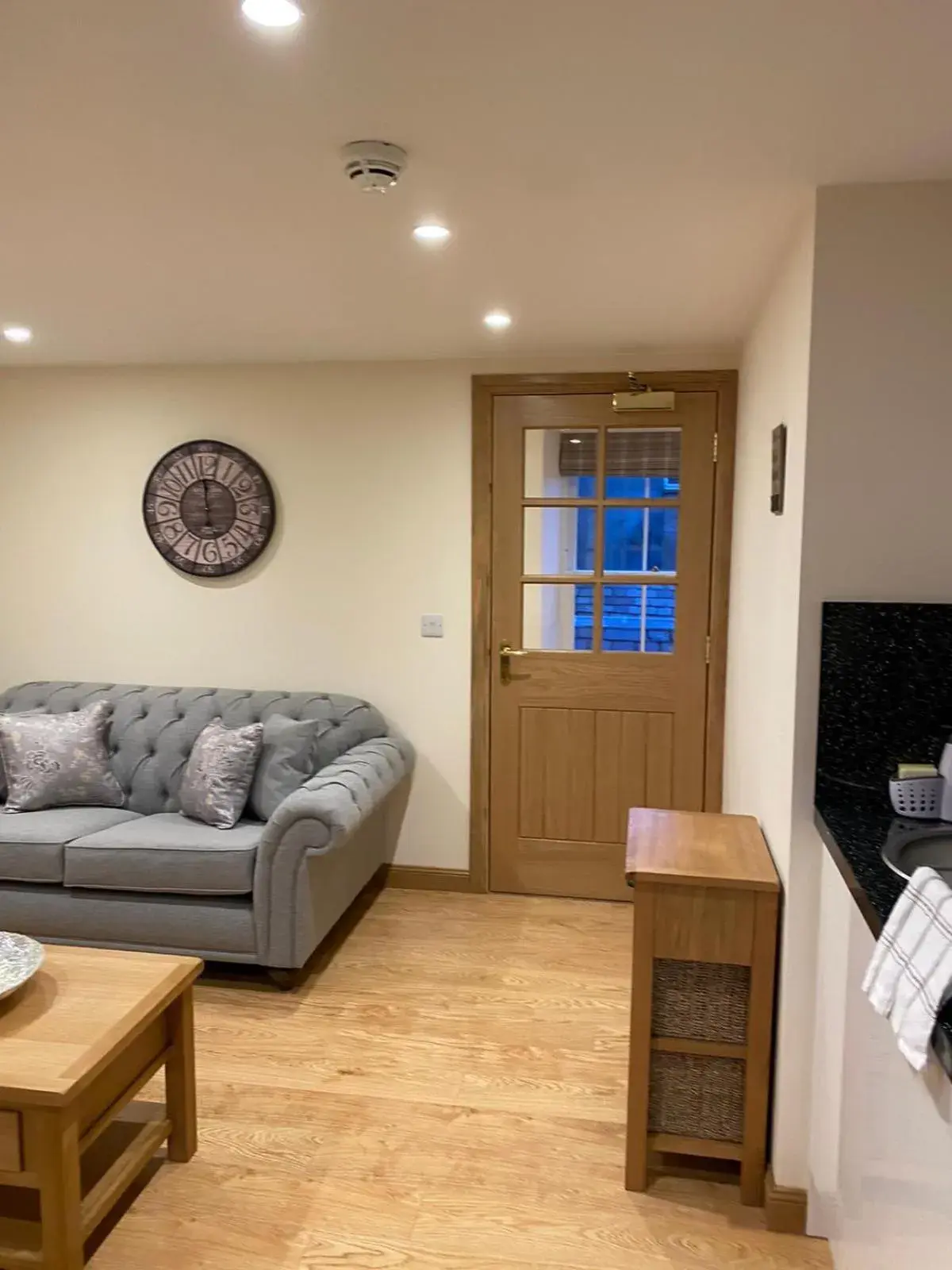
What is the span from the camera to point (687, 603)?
364 cm

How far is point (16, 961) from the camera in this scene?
6.77 ft

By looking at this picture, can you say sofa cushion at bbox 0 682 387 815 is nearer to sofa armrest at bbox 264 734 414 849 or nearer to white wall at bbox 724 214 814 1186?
sofa armrest at bbox 264 734 414 849

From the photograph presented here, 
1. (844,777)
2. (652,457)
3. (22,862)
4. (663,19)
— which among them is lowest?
(22,862)

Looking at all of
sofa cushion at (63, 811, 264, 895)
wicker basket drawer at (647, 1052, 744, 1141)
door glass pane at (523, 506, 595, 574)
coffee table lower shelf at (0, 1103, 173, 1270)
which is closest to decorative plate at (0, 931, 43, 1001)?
coffee table lower shelf at (0, 1103, 173, 1270)

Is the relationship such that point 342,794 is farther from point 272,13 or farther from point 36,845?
point 272,13

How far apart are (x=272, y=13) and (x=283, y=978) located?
270cm

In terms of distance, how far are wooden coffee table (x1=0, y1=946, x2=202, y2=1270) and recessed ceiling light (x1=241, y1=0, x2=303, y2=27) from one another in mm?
1806

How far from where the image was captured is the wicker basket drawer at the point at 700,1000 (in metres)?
2.10

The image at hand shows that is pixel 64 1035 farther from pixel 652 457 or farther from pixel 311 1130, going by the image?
pixel 652 457

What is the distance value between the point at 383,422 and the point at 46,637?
1.81 meters

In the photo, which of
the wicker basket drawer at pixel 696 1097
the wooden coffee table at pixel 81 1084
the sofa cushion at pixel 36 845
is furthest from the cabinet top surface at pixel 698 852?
the sofa cushion at pixel 36 845

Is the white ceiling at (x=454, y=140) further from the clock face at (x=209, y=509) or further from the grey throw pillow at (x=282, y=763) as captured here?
the grey throw pillow at (x=282, y=763)

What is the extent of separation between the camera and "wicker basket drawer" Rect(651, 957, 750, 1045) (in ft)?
6.88

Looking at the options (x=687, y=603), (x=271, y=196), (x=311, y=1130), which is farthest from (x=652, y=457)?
(x=311, y=1130)
